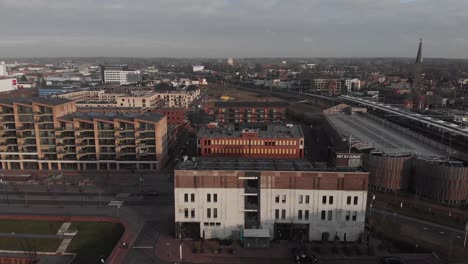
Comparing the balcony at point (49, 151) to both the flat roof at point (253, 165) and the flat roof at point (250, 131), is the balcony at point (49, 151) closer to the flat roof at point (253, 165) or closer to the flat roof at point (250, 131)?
the flat roof at point (250, 131)

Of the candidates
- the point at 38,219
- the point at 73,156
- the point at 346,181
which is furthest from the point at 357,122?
the point at 38,219

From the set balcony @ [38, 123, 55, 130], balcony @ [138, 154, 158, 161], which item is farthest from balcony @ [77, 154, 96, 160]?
balcony @ [138, 154, 158, 161]

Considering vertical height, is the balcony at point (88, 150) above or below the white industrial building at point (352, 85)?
below

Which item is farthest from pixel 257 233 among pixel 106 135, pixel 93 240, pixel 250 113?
pixel 250 113

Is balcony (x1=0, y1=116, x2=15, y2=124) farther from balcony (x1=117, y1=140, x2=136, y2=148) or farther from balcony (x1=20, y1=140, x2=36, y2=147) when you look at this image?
balcony (x1=117, y1=140, x2=136, y2=148)

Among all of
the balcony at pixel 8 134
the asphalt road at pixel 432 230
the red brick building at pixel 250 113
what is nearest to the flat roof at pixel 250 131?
the asphalt road at pixel 432 230

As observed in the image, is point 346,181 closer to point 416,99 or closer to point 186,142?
point 186,142

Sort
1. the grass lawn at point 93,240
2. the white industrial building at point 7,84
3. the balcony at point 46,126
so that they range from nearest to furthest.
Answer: the grass lawn at point 93,240 < the balcony at point 46,126 < the white industrial building at point 7,84
